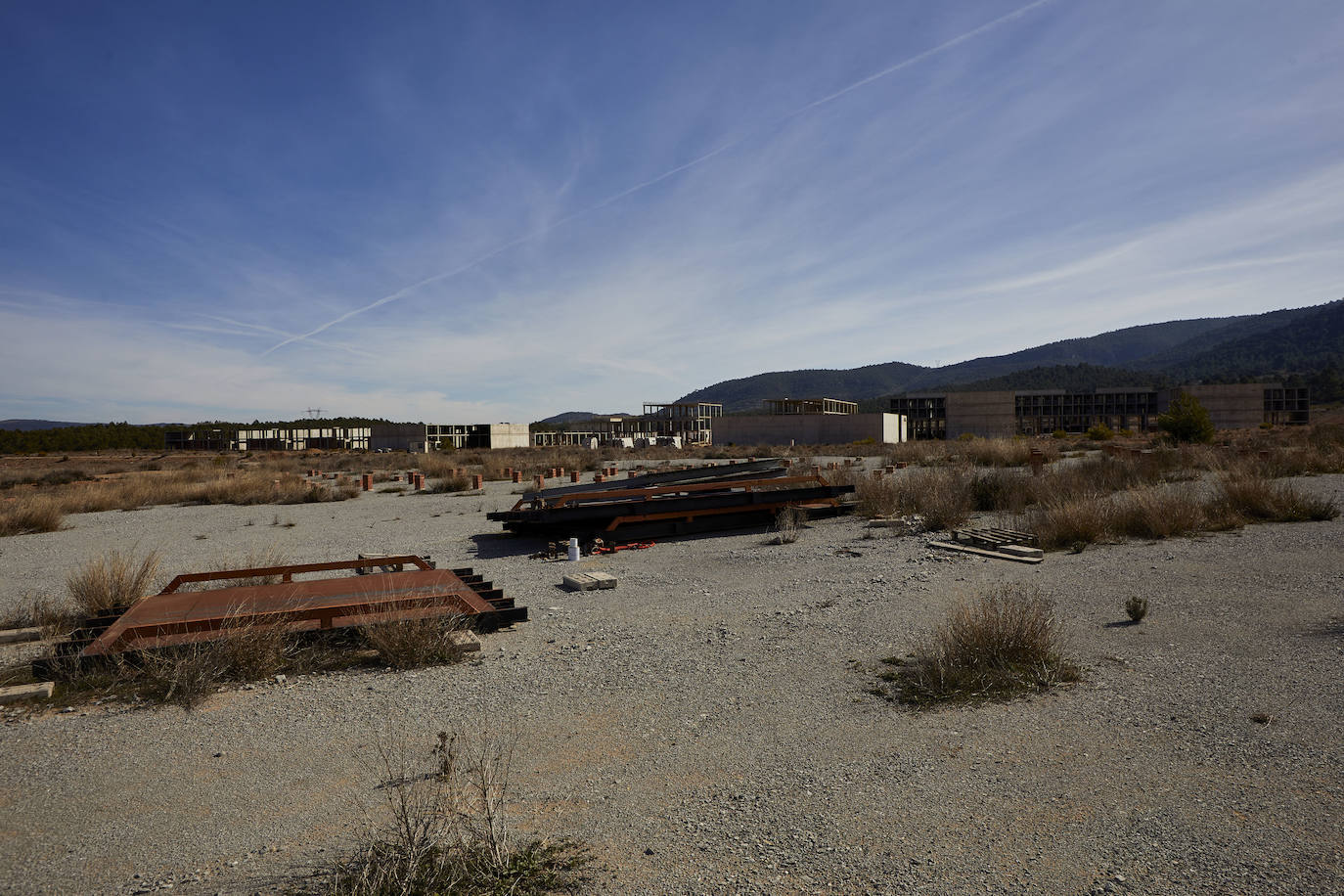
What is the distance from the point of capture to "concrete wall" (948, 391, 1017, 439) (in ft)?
269

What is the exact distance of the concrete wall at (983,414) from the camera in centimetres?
8212

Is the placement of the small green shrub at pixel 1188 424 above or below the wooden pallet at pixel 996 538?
above

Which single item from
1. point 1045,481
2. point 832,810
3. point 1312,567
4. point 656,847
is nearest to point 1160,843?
point 832,810

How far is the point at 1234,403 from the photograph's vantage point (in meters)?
78.8

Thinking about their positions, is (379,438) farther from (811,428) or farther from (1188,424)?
(1188,424)

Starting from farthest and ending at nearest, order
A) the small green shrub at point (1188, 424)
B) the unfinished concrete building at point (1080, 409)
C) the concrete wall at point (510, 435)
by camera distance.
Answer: the concrete wall at point (510, 435)
the unfinished concrete building at point (1080, 409)
the small green shrub at point (1188, 424)

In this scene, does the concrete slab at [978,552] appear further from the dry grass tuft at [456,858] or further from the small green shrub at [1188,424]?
the small green shrub at [1188,424]

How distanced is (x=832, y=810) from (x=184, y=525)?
19117 mm

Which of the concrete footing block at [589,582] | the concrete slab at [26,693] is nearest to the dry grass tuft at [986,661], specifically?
the concrete footing block at [589,582]

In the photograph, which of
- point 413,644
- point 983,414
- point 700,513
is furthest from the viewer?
point 983,414

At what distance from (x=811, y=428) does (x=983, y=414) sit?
2230cm

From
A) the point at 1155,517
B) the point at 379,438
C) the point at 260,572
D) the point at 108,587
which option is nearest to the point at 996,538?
the point at 1155,517

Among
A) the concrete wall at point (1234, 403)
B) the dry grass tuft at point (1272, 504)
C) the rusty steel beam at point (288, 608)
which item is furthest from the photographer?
the concrete wall at point (1234, 403)

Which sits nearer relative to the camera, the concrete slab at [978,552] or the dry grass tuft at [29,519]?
the concrete slab at [978,552]
